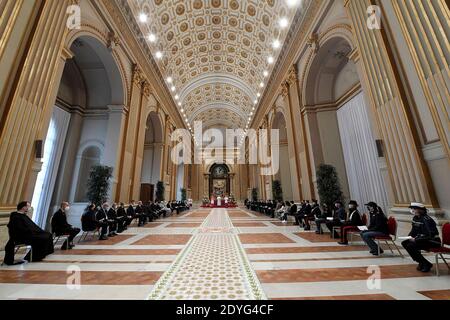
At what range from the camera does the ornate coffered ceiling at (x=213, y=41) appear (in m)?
10.6

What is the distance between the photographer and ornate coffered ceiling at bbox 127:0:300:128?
418 inches

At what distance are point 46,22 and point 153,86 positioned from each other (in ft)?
27.3

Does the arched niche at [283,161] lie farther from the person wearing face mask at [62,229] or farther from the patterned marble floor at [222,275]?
the person wearing face mask at [62,229]

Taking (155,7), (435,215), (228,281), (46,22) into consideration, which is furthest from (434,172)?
(155,7)

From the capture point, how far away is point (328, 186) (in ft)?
23.6

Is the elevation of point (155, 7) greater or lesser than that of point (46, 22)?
greater

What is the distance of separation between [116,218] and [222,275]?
4976 millimetres

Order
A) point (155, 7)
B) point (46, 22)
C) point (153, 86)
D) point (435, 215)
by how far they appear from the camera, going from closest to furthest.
A: point (435, 215)
point (46, 22)
point (155, 7)
point (153, 86)

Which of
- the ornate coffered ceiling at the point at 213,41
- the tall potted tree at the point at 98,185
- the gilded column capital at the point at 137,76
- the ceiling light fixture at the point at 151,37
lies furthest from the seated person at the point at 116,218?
the ceiling light fixture at the point at 151,37

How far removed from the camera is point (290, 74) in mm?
10539

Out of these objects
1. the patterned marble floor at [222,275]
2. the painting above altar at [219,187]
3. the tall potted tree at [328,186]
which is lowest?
the patterned marble floor at [222,275]

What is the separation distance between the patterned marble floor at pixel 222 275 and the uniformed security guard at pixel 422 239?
7.7 inches
